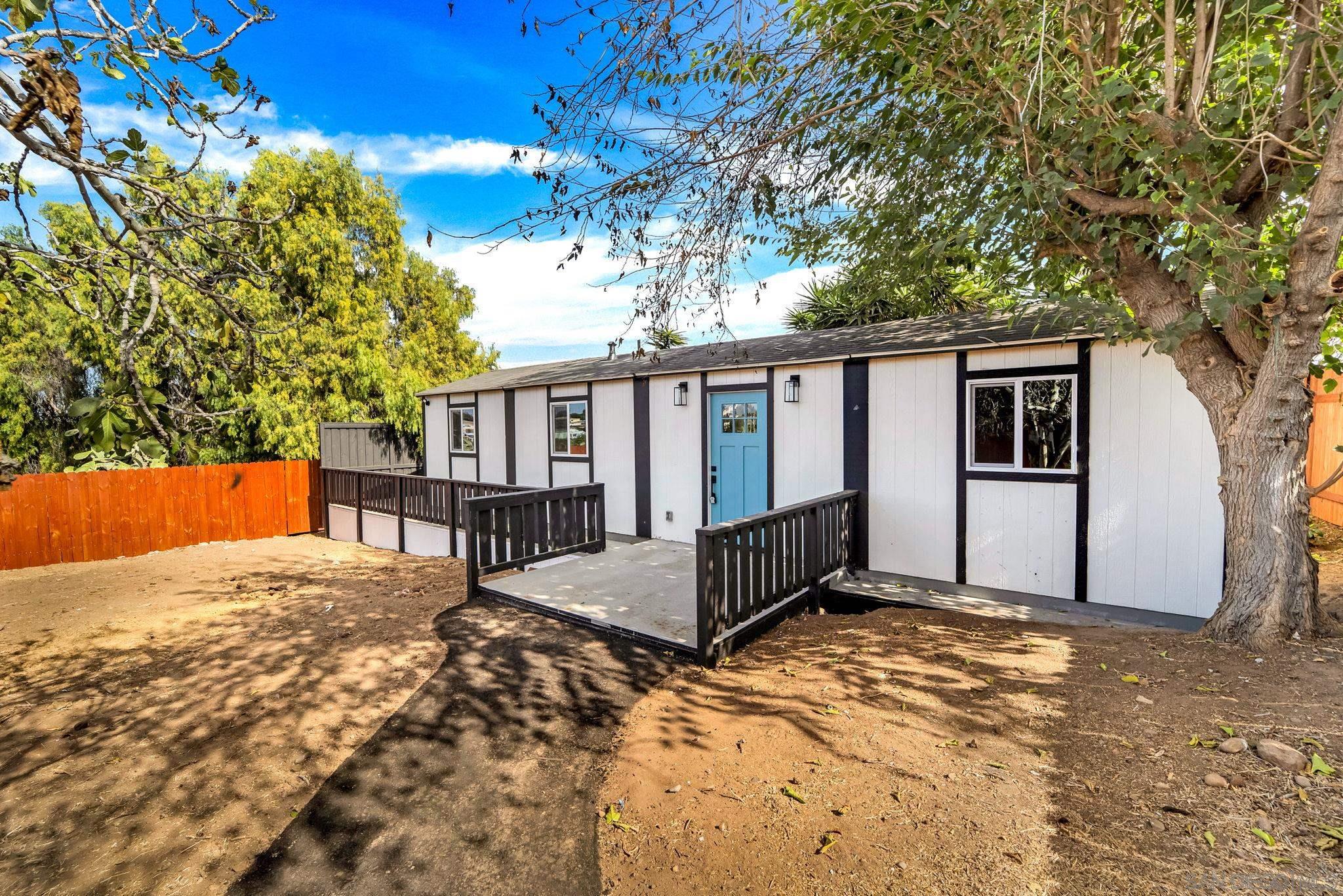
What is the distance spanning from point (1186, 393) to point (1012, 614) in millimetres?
2223

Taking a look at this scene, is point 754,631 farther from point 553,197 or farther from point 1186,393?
point 1186,393

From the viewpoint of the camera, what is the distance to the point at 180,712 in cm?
377

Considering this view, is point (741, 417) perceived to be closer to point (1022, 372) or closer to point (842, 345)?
point (842, 345)

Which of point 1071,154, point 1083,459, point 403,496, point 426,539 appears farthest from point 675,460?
point 1071,154

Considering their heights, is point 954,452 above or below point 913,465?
above

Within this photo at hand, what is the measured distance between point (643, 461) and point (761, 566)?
13.0 ft

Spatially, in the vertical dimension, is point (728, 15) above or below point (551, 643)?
above

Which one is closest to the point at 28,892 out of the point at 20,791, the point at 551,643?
the point at 20,791

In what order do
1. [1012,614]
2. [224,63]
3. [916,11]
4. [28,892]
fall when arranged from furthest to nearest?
1. [1012,614]
2. [916,11]
3. [224,63]
4. [28,892]

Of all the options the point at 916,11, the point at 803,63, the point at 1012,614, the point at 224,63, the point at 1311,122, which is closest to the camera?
the point at 224,63

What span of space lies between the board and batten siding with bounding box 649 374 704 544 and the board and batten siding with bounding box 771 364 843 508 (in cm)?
116

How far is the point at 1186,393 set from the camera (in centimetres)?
485

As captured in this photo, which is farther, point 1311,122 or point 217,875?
point 1311,122

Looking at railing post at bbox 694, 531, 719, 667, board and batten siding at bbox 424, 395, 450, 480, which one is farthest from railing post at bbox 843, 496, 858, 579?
board and batten siding at bbox 424, 395, 450, 480
